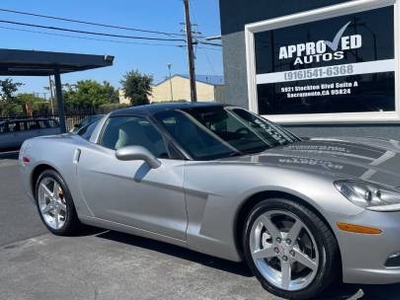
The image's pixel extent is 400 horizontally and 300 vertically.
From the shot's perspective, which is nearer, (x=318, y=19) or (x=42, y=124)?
(x=318, y=19)

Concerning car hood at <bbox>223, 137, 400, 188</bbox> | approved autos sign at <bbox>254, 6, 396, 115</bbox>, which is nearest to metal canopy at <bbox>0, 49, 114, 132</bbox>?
approved autos sign at <bbox>254, 6, 396, 115</bbox>

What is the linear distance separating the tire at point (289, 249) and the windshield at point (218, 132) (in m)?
0.84

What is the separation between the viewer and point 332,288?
358 centimetres

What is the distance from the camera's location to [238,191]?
3619 mm

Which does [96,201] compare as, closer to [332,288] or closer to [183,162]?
[183,162]

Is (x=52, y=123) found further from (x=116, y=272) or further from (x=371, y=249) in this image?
(x=371, y=249)

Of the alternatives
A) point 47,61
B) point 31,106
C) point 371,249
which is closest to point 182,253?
point 371,249

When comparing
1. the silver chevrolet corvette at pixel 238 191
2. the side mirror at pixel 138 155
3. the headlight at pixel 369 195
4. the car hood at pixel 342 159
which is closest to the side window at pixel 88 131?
the silver chevrolet corvette at pixel 238 191

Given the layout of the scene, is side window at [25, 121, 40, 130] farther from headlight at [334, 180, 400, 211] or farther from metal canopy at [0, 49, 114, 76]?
headlight at [334, 180, 400, 211]

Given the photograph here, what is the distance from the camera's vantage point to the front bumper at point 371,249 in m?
3.00

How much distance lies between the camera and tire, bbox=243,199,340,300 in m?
3.23

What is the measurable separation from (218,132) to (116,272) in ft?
4.97

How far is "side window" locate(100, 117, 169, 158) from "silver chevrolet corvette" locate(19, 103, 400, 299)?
0.5 inches

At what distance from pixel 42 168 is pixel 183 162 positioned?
7.58ft
